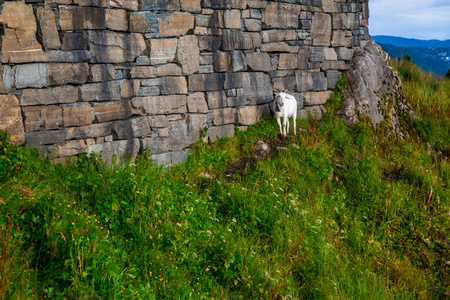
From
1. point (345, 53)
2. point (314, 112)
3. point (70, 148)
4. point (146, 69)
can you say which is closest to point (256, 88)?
point (314, 112)

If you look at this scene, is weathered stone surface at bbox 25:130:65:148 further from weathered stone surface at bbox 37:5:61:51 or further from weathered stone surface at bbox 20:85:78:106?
weathered stone surface at bbox 37:5:61:51

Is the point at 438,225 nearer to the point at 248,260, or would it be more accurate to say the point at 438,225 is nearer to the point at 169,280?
the point at 248,260

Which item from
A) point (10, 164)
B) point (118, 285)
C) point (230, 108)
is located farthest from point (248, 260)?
point (230, 108)

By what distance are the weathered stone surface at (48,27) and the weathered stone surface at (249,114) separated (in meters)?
3.35

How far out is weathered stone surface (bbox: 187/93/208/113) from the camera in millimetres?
6891

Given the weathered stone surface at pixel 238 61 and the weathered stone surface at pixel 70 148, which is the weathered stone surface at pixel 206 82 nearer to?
the weathered stone surface at pixel 238 61

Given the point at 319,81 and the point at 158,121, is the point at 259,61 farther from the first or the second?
the point at 158,121

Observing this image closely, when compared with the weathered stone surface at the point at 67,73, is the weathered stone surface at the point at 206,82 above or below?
below

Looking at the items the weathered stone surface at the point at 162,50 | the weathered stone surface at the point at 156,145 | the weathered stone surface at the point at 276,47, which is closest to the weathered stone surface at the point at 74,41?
the weathered stone surface at the point at 162,50

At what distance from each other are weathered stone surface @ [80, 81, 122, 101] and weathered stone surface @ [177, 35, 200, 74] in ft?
3.85

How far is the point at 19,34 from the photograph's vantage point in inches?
205

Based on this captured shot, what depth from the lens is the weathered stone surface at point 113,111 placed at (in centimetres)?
594

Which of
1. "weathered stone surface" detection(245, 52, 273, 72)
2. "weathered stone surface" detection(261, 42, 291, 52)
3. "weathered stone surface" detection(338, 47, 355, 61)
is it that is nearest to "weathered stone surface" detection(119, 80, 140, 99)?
"weathered stone surface" detection(245, 52, 273, 72)

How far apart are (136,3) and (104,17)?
0.60m
